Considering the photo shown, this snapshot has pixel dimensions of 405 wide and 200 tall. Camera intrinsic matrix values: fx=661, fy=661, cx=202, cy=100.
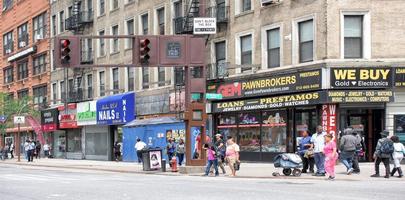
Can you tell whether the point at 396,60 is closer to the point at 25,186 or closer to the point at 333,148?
the point at 333,148

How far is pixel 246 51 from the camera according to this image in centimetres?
3522

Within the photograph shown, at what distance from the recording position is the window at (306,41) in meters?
30.7

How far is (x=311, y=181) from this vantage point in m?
22.0

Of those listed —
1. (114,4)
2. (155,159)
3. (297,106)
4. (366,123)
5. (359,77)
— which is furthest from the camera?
(114,4)

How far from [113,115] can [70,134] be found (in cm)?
1189

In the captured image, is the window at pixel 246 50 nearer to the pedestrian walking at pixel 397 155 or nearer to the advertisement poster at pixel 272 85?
the advertisement poster at pixel 272 85

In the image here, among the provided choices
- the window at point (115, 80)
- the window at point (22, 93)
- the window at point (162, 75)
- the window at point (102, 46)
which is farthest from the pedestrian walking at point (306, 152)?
the window at point (22, 93)

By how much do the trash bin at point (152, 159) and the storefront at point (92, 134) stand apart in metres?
18.2

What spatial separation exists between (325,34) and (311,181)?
9.62m

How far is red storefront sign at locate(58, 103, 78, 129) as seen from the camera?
2119 inches

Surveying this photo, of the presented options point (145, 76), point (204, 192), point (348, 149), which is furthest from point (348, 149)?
point (145, 76)

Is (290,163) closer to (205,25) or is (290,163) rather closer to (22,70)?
(205,25)

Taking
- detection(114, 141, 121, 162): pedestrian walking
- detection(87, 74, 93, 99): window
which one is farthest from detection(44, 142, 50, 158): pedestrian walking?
detection(114, 141, 121, 162): pedestrian walking

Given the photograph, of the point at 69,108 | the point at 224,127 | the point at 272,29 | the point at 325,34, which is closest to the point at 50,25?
the point at 69,108
